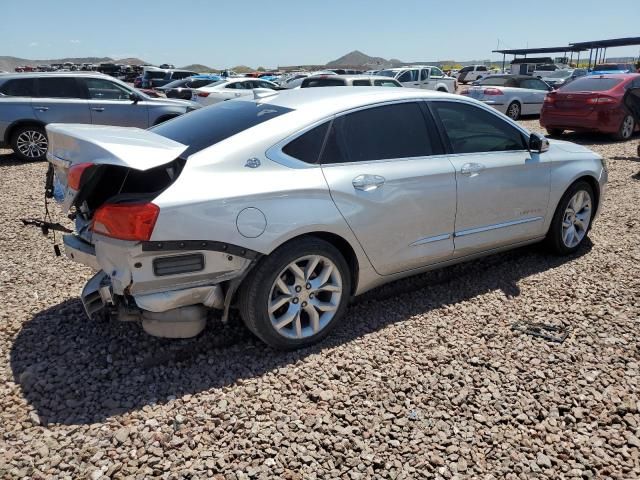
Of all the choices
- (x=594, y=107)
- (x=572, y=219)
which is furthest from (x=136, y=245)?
(x=594, y=107)

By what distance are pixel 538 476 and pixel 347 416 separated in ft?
3.10

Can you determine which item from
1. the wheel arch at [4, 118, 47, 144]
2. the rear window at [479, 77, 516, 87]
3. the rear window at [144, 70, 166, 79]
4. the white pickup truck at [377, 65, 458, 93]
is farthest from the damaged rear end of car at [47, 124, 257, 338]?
the rear window at [144, 70, 166, 79]

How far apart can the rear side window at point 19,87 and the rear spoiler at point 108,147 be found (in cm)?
777

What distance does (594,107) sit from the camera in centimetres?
1189

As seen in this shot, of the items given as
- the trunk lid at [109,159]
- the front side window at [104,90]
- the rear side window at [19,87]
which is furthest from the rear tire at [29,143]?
the trunk lid at [109,159]

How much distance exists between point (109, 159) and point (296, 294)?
133 cm

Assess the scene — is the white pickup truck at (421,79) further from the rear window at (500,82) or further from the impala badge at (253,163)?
the impala badge at (253,163)

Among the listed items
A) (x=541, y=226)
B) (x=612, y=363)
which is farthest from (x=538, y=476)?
(x=541, y=226)

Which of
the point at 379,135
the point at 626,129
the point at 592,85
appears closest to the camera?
the point at 379,135

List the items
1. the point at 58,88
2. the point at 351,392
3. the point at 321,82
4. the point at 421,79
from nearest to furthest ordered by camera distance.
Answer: the point at 351,392 → the point at 58,88 → the point at 321,82 → the point at 421,79

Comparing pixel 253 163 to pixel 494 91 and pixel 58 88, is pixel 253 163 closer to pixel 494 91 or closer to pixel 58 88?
pixel 58 88

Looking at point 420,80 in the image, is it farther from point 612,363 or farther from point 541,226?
point 612,363

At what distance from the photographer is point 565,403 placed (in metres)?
2.96

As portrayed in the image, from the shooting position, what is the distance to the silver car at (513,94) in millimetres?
15742
